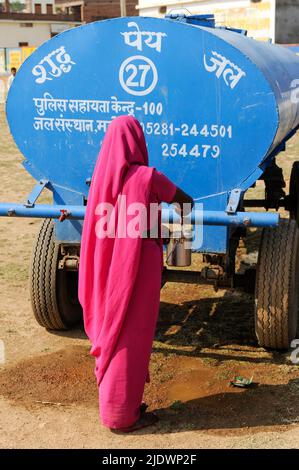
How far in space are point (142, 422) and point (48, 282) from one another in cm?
164

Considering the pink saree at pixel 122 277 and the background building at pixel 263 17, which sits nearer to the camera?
the pink saree at pixel 122 277

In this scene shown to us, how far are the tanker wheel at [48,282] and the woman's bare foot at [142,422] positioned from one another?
1.51m

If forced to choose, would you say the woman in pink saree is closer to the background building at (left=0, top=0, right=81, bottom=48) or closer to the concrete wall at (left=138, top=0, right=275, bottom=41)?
the concrete wall at (left=138, top=0, right=275, bottom=41)

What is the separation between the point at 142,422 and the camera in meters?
4.25

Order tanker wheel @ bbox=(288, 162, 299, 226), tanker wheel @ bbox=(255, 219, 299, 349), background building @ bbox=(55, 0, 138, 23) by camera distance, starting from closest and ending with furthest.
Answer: tanker wheel @ bbox=(255, 219, 299, 349)
tanker wheel @ bbox=(288, 162, 299, 226)
background building @ bbox=(55, 0, 138, 23)

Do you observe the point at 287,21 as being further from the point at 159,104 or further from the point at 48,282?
the point at 159,104

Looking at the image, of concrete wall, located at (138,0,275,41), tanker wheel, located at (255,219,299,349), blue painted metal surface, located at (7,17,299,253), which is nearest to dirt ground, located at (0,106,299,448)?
tanker wheel, located at (255,219,299,349)

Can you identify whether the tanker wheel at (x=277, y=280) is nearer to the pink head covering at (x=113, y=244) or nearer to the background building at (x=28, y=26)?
the pink head covering at (x=113, y=244)

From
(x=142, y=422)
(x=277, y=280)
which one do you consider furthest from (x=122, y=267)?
(x=277, y=280)

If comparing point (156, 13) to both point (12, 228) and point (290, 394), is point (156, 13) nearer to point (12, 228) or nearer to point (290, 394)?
point (12, 228)

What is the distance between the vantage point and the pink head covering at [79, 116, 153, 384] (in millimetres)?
3961

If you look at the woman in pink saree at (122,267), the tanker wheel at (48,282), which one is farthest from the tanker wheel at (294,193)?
the woman in pink saree at (122,267)

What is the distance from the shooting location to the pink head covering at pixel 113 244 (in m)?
3.96
